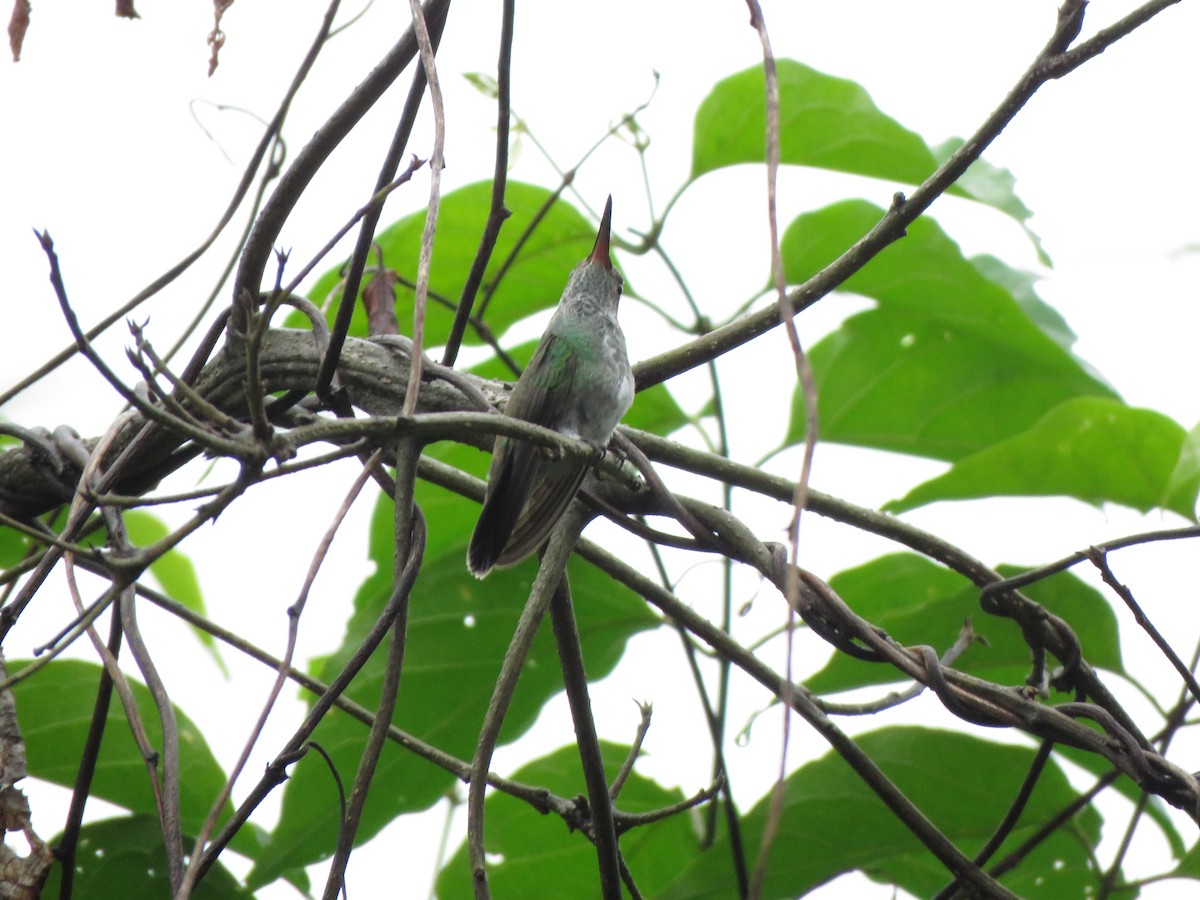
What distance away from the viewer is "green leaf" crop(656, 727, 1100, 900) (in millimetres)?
3182

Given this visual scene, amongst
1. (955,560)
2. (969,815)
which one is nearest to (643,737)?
(955,560)

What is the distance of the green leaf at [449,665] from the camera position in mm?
3328

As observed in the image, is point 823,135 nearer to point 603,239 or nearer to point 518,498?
point 603,239

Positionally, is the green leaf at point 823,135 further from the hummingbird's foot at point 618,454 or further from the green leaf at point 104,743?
the green leaf at point 104,743

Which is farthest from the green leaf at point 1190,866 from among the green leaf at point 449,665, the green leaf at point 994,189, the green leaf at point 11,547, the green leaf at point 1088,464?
the green leaf at point 11,547

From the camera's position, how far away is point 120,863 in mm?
3000

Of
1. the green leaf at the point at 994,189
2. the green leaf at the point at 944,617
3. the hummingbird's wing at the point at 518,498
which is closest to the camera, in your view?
the hummingbird's wing at the point at 518,498

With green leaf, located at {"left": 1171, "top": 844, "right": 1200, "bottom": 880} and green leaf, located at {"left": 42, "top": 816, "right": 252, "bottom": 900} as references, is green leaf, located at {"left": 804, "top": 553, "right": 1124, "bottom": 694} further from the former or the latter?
green leaf, located at {"left": 42, "top": 816, "right": 252, "bottom": 900}

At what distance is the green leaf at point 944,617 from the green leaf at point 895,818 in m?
0.21

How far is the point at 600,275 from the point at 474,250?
0.53 metres

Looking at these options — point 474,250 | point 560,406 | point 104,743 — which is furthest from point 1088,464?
point 104,743

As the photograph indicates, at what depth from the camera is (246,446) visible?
148 cm

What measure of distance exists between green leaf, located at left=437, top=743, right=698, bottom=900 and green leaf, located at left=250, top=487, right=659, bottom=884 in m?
0.20

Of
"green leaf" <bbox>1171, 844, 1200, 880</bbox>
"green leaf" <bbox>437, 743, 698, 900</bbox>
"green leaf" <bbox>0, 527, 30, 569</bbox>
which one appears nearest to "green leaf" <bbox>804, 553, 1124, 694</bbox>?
"green leaf" <bbox>1171, 844, 1200, 880</bbox>
